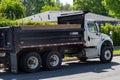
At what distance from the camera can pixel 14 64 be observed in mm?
16359

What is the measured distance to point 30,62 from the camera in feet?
55.1

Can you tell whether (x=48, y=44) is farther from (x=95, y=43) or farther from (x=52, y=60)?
(x=95, y=43)

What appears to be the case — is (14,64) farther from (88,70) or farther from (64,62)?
(64,62)

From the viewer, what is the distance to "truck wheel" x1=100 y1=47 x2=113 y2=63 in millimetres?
20266

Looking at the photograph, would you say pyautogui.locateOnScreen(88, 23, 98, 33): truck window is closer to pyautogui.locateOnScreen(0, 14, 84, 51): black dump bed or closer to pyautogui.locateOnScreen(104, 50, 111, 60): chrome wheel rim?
pyautogui.locateOnScreen(0, 14, 84, 51): black dump bed

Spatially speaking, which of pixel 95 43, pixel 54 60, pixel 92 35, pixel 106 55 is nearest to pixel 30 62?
pixel 54 60

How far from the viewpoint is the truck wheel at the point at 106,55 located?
66.5 feet

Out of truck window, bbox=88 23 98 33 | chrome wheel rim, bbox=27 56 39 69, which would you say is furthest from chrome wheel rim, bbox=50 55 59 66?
truck window, bbox=88 23 98 33

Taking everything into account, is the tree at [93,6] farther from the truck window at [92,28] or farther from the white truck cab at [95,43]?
the truck window at [92,28]

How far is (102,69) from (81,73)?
5.27 feet

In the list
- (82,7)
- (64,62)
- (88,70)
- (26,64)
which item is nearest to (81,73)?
(88,70)

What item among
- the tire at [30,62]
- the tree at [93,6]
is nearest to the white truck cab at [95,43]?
the tire at [30,62]

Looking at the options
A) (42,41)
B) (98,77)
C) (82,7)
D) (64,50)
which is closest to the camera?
(98,77)

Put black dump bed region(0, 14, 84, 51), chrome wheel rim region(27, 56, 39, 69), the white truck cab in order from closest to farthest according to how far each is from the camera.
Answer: black dump bed region(0, 14, 84, 51) < chrome wheel rim region(27, 56, 39, 69) < the white truck cab
